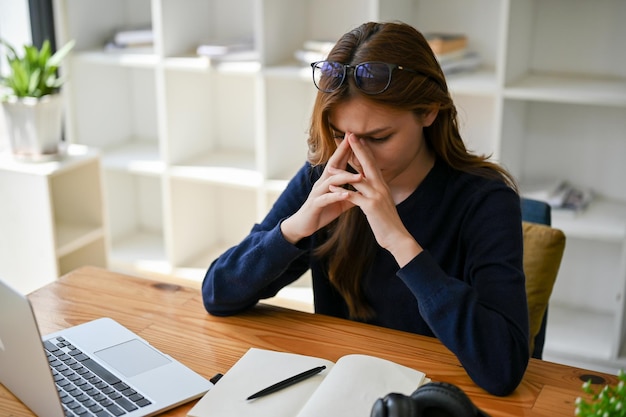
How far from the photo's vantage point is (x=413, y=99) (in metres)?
1.48

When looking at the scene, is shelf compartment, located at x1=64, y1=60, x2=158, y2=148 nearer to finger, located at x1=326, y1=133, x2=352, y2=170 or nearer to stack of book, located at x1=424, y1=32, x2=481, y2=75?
stack of book, located at x1=424, y1=32, x2=481, y2=75

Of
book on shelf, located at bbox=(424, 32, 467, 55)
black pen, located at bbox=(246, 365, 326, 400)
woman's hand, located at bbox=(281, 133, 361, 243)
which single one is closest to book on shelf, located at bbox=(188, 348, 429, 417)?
black pen, located at bbox=(246, 365, 326, 400)

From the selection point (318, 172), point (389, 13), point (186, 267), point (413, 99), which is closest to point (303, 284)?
point (186, 267)

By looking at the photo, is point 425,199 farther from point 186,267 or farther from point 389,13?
point 186,267

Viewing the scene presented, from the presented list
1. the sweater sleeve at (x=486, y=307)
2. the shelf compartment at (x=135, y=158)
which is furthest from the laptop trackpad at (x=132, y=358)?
the shelf compartment at (x=135, y=158)

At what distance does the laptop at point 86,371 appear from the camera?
1128 millimetres

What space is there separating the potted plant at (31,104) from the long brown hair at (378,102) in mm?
1436

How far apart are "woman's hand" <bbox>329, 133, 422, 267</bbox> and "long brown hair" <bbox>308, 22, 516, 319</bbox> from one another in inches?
4.0

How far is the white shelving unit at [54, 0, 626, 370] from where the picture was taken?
2.64m

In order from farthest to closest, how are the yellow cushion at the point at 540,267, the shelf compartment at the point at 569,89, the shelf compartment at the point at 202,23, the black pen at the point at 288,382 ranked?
1. the shelf compartment at the point at 202,23
2. the shelf compartment at the point at 569,89
3. the yellow cushion at the point at 540,267
4. the black pen at the point at 288,382

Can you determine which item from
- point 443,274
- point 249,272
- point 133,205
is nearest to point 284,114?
point 133,205

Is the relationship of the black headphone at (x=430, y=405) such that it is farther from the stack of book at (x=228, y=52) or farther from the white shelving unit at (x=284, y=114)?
the stack of book at (x=228, y=52)

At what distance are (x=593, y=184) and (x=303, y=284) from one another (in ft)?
3.89

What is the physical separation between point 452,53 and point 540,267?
1.21 m
